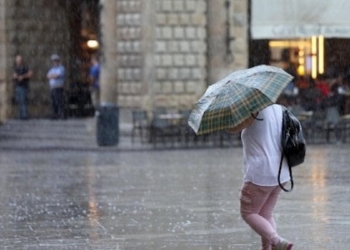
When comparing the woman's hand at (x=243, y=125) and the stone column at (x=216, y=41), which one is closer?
the woman's hand at (x=243, y=125)

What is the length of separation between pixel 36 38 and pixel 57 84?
91.3 inches

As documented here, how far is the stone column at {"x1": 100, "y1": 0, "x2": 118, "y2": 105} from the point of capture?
3184 cm

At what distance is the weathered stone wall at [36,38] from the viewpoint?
35156 millimetres

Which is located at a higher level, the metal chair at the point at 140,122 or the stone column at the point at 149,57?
the stone column at the point at 149,57

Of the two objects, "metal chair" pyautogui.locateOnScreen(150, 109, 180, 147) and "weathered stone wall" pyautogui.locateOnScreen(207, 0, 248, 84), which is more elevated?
"weathered stone wall" pyautogui.locateOnScreen(207, 0, 248, 84)

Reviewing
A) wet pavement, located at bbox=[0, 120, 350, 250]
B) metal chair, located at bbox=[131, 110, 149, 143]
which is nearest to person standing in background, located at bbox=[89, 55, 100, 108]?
metal chair, located at bbox=[131, 110, 149, 143]

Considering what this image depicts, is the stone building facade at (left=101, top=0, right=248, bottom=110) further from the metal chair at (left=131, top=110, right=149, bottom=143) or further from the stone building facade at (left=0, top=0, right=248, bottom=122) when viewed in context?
the metal chair at (left=131, top=110, right=149, bottom=143)

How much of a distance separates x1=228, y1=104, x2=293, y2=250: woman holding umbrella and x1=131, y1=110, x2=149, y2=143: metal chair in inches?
736

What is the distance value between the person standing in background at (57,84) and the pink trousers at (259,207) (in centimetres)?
2347

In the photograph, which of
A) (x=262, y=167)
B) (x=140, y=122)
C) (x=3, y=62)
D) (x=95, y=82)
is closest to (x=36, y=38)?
(x=3, y=62)

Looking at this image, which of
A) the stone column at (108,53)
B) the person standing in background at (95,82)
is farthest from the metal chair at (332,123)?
the person standing in background at (95,82)

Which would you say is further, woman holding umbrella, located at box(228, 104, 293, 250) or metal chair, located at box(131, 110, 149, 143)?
metal chair, located at box(131, 110, 149, 143)

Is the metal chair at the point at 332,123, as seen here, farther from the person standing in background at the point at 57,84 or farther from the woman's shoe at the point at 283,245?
the woman's shoe at the point at 283,245

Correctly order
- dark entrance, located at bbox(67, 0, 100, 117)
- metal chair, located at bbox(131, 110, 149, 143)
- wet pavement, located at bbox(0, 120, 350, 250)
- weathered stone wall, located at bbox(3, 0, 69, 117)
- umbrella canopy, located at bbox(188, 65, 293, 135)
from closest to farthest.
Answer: umbrella canopy, located at bbox(188, 65, 293, 135) < wet pavement, located at bbox(0, 120, 350, 250) < metal chair, located at bbox(131, 110, 149, 143) < weathered stone wall, located at bbox(3, 0, 69, 117) < dark entrance, located at bbox(67, 0, 100, 117)
